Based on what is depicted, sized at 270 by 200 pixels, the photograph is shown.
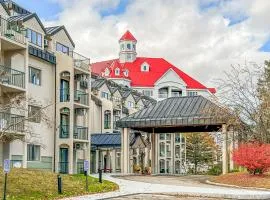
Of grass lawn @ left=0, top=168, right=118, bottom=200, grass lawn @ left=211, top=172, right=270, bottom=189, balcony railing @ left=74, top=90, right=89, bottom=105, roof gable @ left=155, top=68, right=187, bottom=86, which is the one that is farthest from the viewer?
roof gable @ left=155, top=68, right=187, bottom=86

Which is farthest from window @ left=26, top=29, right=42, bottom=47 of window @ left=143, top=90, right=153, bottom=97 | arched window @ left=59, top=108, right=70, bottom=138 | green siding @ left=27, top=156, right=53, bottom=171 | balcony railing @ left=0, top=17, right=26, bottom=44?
window @ left=143, top=90, right=153, bottom=97

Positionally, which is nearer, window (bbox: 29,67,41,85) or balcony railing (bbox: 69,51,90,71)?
window (bbox: 29,67,41,85)

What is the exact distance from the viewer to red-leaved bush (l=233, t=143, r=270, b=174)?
3092 centimetres

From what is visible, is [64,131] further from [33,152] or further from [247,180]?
[247,180]

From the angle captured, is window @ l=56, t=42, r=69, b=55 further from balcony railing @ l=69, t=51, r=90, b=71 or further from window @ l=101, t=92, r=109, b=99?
window @ l=101, t=92, r=109, b=99

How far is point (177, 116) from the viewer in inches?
1577

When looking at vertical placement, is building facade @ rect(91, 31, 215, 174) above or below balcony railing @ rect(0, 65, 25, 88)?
above

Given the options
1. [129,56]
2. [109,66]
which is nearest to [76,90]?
[109,66]

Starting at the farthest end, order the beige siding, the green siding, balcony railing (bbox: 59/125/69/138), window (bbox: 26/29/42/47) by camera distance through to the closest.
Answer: the beige siding → balcony railing (bbox: 59/125/69/138) → window (bbox: 26/29/42/47) → the green siding

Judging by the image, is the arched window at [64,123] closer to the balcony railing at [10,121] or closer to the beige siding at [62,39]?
the beige siding at [62,39]

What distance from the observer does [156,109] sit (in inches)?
1673

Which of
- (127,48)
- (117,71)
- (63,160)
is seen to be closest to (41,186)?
(63,160)

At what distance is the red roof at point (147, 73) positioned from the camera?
9908 cm

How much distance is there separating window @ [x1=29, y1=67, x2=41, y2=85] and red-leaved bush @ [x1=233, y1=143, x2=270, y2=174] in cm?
1533
